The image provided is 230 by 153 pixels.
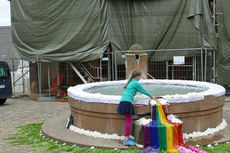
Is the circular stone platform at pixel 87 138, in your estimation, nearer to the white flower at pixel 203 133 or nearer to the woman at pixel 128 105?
the white flower at pixel 203 133

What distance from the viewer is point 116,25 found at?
50.0 feet

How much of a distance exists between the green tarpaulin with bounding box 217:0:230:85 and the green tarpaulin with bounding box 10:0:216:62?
76 centimetres

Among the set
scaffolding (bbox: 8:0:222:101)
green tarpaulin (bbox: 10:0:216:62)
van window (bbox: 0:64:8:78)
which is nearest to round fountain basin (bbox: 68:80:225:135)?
scaffolding (bbox: 8:0:222:101)

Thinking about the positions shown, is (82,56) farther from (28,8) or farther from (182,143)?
(182,143)

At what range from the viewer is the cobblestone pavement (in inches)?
279

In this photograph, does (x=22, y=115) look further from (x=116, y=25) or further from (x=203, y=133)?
(x=203, y=133)

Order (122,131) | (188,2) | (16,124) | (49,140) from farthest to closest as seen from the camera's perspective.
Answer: (188,2), (16,124), (49,140), (122,131)

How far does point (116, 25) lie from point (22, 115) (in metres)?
6.49

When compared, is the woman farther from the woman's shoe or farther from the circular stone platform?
the circular stone platform

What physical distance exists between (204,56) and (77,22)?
6.60m

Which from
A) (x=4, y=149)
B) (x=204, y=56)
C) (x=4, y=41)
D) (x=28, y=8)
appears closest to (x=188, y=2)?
(x=204, y=56)

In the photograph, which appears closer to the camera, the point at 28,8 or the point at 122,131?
the point at 122,131

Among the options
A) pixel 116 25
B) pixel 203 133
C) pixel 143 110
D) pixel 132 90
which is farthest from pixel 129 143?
pixel 116 25

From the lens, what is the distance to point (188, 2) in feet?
48.7
